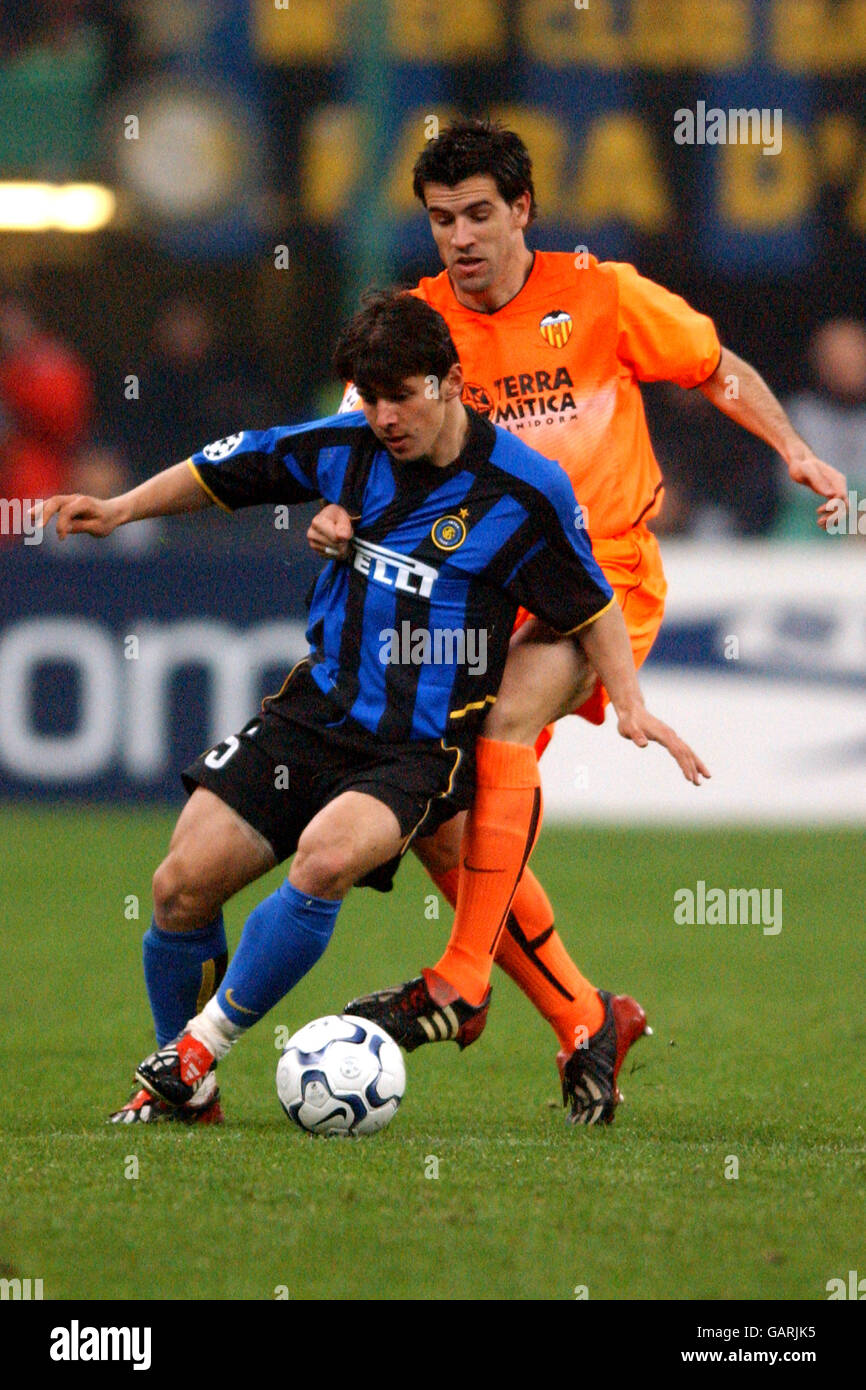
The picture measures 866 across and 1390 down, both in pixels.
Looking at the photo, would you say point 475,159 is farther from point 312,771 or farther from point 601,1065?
point 601,1065

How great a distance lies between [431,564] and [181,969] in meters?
1.03

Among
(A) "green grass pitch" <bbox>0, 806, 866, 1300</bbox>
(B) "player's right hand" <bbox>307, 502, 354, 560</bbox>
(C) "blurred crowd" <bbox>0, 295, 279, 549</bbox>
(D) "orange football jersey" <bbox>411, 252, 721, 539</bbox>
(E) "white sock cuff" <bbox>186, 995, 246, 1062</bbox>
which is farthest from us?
(C) "blurred crowd" <bbox>0, 295, 279, 549</bbox>

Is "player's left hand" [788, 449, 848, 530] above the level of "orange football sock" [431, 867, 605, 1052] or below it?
above

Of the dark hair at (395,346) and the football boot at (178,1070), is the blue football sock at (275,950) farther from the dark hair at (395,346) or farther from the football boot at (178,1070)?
the dark hair at (395,346)

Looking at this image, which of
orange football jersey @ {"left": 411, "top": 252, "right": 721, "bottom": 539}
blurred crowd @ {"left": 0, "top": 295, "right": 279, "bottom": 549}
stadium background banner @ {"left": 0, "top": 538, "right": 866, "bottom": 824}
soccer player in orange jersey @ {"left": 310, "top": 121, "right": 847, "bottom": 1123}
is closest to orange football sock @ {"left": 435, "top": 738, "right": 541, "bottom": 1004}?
soccer player in orange jersey @ {"left": 310, "top": 121, "right": 847, "bottom": 1123}

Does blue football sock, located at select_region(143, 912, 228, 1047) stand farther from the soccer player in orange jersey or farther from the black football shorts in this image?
the soccer player in orange jersey

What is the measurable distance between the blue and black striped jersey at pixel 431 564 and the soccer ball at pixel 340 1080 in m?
0.63

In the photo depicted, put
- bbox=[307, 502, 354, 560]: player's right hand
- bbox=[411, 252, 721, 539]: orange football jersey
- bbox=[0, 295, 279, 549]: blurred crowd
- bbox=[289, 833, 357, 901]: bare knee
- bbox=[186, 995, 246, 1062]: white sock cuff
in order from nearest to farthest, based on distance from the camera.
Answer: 1. bbox=[289, 833, 357, 901]: bare knee
2. bbox=[186, 995, 246, 1062]: white sock cuff
3. bbox=[307, 502, 354, 560]: player's right hand
4. bbox=[411, 252, 721, 539]: orange football jersey
5. bbox=[0, 295, 279, 549]: blurred crowd

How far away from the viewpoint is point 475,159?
4.52 metres

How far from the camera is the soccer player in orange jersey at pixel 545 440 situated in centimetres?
457

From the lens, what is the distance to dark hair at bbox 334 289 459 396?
13.8 feet

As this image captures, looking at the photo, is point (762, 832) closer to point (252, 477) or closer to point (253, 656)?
point (253, 656)

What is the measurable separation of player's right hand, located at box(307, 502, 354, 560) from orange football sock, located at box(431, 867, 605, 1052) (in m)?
0.87

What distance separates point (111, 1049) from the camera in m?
5.50
